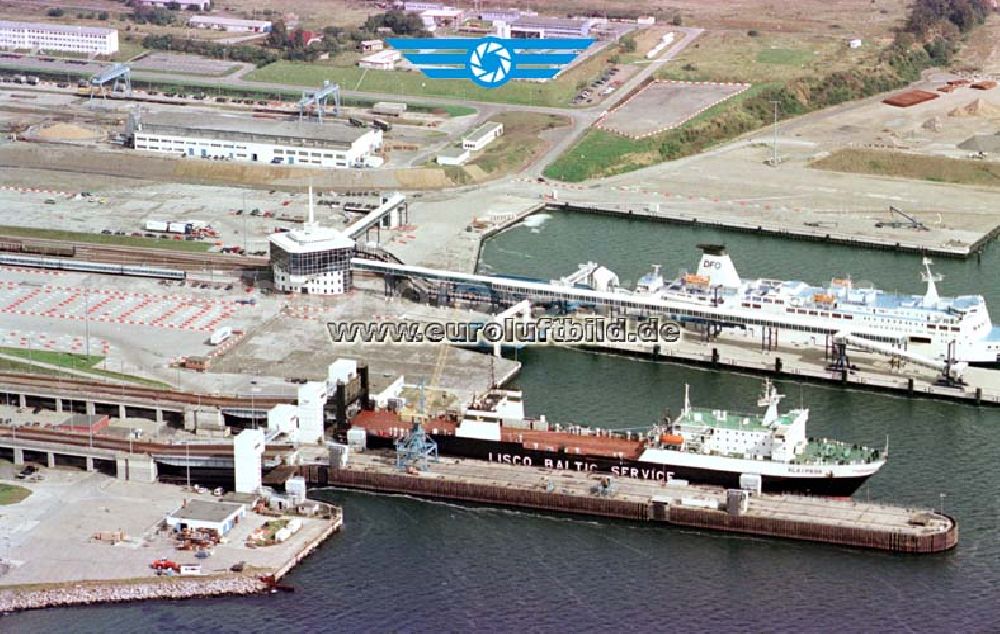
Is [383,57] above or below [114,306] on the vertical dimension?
above

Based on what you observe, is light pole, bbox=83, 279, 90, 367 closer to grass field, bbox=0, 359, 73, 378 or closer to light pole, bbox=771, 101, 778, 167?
grass field, bbox=0, 359, 73, 378

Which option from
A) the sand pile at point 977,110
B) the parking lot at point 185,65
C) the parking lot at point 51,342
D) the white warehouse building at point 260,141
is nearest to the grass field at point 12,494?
the parking lot at point 51,342

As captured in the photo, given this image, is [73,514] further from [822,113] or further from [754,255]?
[822,113]

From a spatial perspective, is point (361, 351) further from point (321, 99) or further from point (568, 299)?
point (321, 99)

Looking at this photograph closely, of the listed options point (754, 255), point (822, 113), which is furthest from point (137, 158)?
point (822, 113)

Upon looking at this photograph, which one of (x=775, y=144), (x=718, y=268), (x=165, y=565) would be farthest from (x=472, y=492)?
(x=775, y=144)

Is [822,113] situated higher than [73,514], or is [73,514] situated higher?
[822,113]
